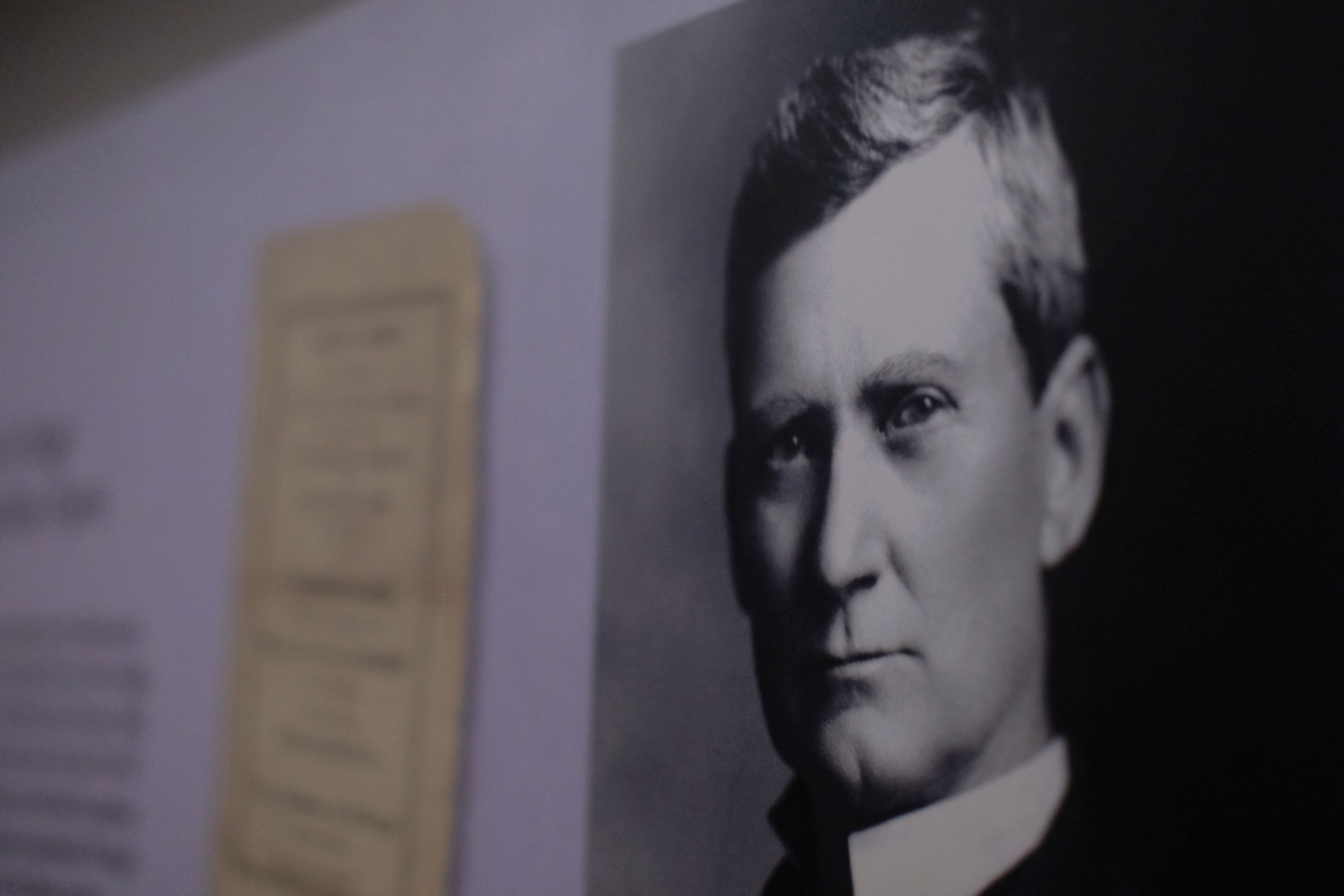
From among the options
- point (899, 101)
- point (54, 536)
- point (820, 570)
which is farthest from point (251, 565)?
point (899, 101)

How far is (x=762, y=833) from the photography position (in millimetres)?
591

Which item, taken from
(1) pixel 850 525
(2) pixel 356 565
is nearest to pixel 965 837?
(1) pixel 850 525

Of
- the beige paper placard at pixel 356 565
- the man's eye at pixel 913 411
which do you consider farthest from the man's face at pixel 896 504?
the beige paper placard at pixel 356 565

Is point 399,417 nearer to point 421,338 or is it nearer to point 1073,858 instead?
point 421,338

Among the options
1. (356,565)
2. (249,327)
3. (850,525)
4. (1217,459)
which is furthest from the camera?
(249,327)

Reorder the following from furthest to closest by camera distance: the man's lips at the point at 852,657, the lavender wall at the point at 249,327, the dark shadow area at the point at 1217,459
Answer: the lavender wall at the point at 249,327 → the man's lips at the point at 852,657 → the dark shadow area at the point at 1217,459

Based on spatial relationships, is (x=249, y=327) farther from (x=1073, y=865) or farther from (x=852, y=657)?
Result: (x=1073, y=865)

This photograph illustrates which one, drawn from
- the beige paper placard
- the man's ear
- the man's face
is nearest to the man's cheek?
the man's face

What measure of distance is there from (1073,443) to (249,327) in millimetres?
744

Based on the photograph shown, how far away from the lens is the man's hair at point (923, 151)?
1.70 ft

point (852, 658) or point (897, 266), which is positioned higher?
point (897, 266)

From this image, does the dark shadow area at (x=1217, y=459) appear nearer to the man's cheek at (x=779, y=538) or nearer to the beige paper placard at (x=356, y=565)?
the man's cheek at (x=779, y=538)

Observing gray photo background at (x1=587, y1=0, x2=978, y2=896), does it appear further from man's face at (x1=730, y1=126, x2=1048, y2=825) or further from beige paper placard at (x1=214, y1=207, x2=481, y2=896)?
beige paper placard at (x1=214, y1=207, x2=481, y2=896)

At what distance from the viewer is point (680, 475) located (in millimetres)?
657
